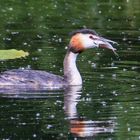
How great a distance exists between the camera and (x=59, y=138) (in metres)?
14.1

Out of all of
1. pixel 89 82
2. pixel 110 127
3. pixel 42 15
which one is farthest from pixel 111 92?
pixel 42 15

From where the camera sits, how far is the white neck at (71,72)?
1884 centimetres

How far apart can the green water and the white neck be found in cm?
22

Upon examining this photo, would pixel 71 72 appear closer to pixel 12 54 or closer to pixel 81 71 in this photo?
pixel 81 71

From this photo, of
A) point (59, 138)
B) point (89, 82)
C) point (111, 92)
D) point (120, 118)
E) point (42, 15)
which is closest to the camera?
point (59, 138)

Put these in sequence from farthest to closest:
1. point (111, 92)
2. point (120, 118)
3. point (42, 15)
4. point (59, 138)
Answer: point (42, 15) → point (111, 92) → point (120, 118) → point (59, 138)

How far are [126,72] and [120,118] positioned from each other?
427 centimetres

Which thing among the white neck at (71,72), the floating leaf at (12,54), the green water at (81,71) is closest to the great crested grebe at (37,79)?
Result: the white neck at (71,72)

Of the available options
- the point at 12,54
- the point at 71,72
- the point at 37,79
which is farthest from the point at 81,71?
the point at 12,54

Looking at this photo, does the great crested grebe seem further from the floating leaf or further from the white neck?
the floating leaf

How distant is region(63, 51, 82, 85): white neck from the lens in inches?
742

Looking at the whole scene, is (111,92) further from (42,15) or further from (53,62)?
(42,15)

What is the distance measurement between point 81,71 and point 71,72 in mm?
1253

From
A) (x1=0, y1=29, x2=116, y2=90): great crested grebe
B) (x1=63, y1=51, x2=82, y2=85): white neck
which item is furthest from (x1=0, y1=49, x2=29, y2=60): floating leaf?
(x1=0, y1=29, x2=116, y2=90): great crested grebe
